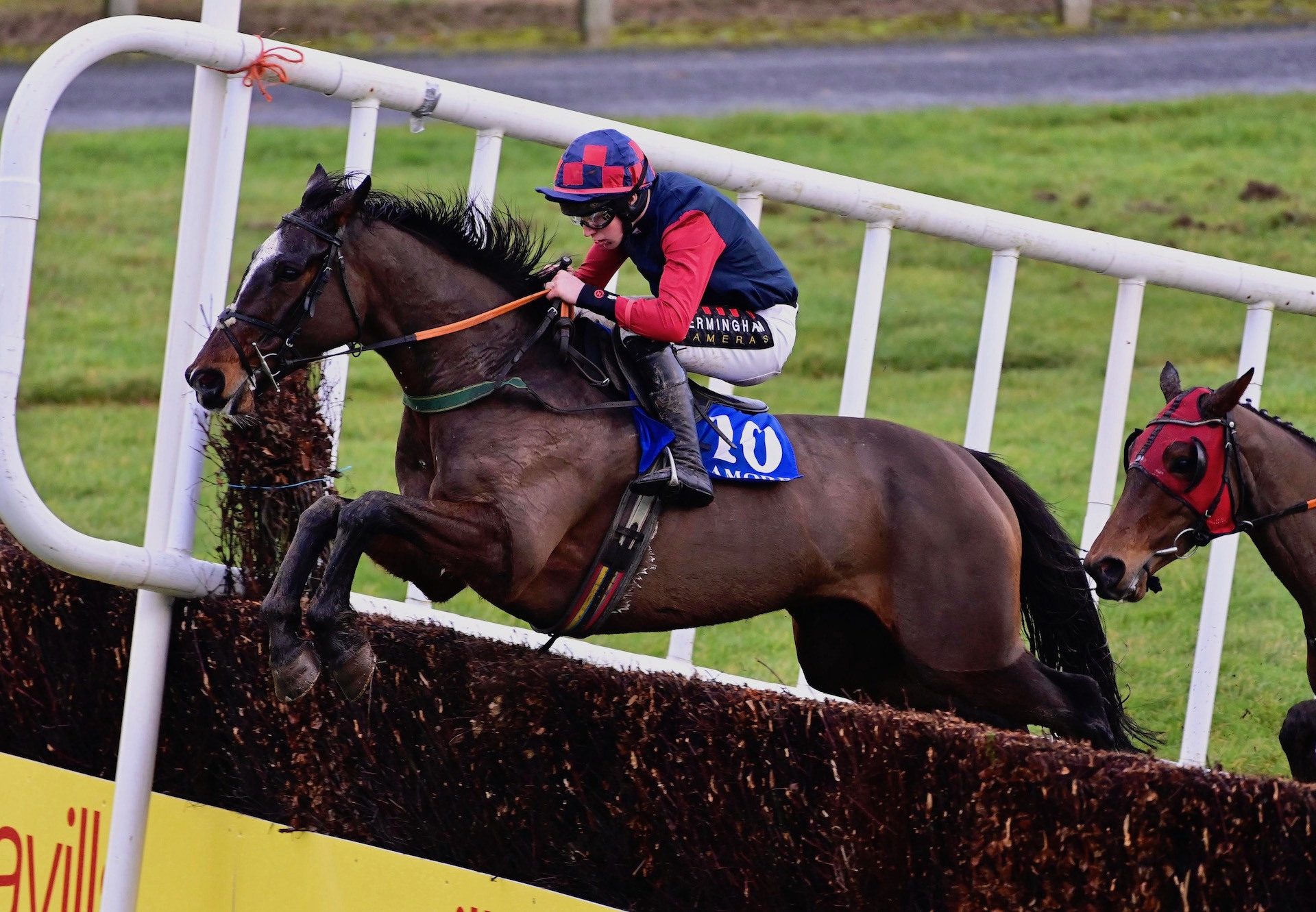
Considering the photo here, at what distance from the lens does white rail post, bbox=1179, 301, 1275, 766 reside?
4.71 metres

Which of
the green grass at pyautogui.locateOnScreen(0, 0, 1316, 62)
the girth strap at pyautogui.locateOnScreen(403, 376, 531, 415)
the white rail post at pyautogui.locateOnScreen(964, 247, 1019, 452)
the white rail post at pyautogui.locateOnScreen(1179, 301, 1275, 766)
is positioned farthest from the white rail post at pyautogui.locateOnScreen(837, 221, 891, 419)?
the green grass at pyautogui.locateOnScreen(0, 0, 1316, 62)

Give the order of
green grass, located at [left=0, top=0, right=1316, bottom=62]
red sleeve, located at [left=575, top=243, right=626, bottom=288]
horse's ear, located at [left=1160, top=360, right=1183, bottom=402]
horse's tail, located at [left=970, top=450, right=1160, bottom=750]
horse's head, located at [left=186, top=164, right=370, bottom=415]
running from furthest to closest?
green grass, located at [left=0, top=0, right=1316, bottom=62], horse's tail, located at [left=970, top=450, right=1160, bottom=750], horse's ear, located at [left=1160, top=360, right=1183, bottom=402], red sleeve, located at [left=575, top=243, right=626, bottom=288], horse's head, located at [left=186, top=164, right=370, bottom=415]

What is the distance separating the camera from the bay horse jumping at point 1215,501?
4121mm

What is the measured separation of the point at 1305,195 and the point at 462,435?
10.0 metres

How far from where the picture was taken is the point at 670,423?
397 centimetres

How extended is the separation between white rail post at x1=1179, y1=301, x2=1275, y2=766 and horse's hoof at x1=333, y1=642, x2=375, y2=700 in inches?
93.7

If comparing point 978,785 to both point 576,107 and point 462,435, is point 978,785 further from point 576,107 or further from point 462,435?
point 576,107

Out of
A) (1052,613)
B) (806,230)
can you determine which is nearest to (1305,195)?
(806,230)

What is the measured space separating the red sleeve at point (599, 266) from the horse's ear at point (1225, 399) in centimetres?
155

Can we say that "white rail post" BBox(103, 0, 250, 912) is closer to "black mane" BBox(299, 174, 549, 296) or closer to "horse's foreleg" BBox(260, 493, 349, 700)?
"black mane" BBox(299, 174, 549, 296)

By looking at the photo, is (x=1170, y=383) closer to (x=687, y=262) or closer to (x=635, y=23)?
(x=687, y=262)

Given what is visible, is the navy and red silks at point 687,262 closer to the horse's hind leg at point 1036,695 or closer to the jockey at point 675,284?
the jockey at point 675,284

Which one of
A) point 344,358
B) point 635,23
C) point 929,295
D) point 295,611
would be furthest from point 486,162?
point 635,23

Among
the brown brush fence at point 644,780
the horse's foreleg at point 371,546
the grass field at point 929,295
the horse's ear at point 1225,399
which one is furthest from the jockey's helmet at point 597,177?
the grass field at point 929,295
